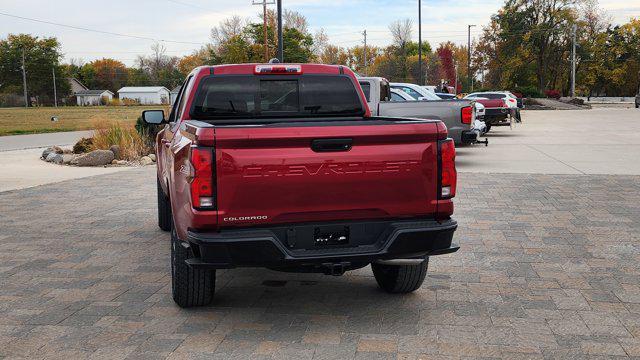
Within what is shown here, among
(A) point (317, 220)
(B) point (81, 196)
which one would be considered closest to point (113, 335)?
(A) point (317, 220)

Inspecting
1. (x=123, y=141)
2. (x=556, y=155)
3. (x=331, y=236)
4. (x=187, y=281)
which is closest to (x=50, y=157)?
(x=123, y=141)

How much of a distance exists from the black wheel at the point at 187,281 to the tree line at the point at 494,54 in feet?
170

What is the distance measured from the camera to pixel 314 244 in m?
4.50

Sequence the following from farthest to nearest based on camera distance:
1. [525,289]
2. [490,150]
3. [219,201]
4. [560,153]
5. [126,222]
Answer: [490,150], [560,153], [126,222], [525,289], [219,201]

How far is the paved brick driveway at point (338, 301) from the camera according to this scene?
14.6 feet

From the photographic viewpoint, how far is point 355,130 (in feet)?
14.4

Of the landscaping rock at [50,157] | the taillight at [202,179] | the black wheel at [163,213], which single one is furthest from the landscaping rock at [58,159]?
the taillight at [202,179]

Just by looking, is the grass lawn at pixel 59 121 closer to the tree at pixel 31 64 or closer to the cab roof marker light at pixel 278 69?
the cab roof marker light at pixel 278 69

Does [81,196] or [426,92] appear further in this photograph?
[426,92]

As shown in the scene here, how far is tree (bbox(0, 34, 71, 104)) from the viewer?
11894 cm

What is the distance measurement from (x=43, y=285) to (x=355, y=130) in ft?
11.1

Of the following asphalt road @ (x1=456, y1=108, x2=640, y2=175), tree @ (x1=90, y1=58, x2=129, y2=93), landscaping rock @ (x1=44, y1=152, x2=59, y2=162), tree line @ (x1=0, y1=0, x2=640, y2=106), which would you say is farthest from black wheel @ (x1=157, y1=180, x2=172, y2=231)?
tree @ (x1=90, y1=58, x2=129, y2=93)

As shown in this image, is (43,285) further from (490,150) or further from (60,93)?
(60,93)

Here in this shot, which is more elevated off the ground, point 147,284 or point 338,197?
point 338,197
